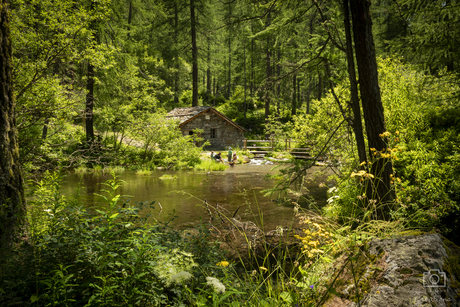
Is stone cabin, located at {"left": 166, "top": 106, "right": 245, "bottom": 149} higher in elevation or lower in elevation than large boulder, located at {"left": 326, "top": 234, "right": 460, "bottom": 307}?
higher

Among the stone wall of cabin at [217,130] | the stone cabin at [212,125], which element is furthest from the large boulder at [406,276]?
the stone wall of cabin at [217,130]

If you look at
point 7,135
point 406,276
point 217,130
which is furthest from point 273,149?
point 406,276

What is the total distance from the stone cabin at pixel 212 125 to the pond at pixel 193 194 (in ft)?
33.9

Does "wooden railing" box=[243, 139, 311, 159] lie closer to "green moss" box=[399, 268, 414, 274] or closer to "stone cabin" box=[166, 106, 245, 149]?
"stone cabin" box=[166, 106, 245, 149]

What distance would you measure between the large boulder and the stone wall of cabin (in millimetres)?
23461

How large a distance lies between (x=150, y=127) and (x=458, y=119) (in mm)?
15102

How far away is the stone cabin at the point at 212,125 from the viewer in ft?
81.6

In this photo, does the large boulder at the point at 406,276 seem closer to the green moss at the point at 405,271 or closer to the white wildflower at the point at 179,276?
the green moss at the point at 405,271

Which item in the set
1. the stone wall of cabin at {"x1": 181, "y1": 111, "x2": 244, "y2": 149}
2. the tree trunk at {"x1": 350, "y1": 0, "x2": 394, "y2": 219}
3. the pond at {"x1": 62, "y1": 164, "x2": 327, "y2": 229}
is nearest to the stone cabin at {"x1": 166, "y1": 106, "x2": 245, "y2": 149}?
the stone wall of cabin at {"x1": 181, "y1": 111, "x2": 244, "y2": 149}

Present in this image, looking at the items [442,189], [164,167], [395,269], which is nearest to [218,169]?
[164,167]
